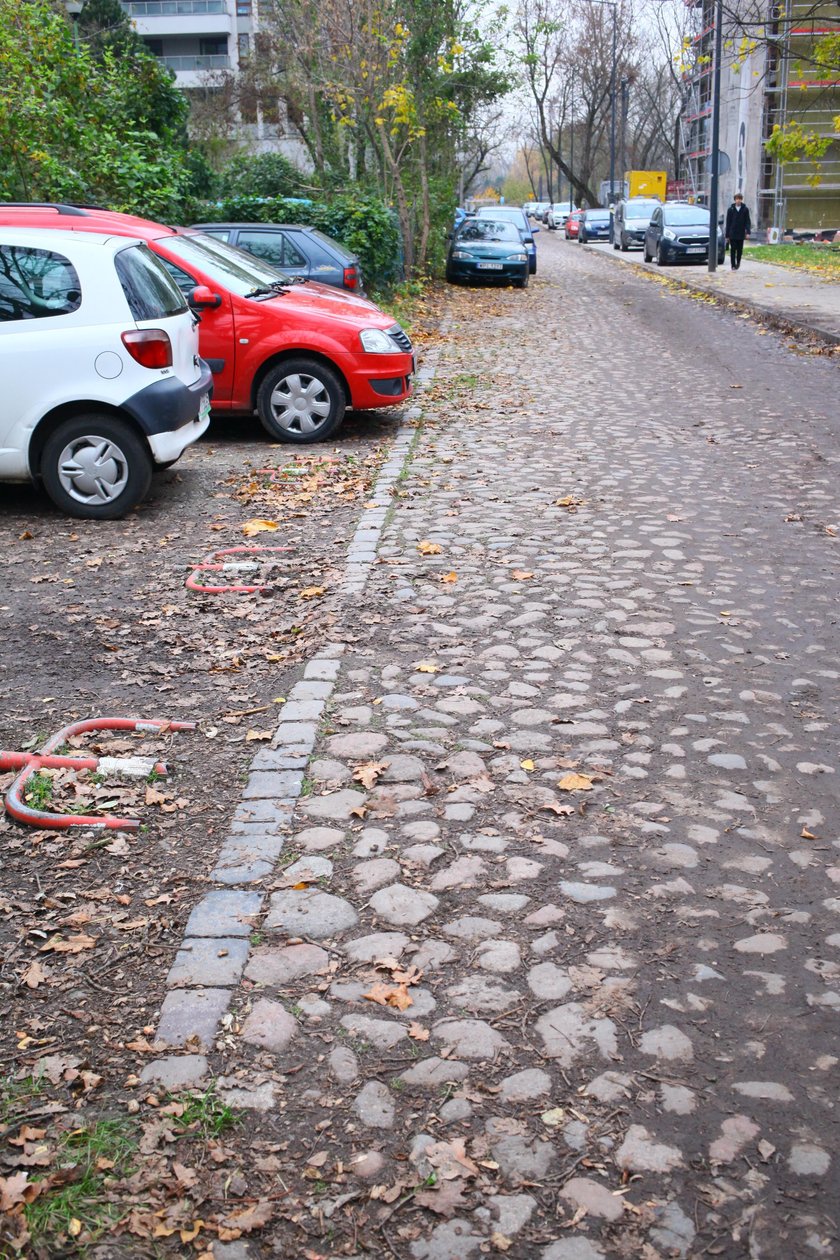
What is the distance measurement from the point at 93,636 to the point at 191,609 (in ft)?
2.00

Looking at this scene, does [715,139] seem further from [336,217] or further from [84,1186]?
[84,1186]

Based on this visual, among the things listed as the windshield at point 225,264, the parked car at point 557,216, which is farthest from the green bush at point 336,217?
the parked car at point 557,216

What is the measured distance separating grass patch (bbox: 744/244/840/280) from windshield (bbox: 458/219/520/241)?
7.46 meters

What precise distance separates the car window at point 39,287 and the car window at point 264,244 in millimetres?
6280

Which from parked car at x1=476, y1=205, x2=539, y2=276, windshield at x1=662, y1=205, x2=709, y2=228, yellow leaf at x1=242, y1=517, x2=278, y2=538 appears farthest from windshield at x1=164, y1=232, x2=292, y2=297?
windshield at x1=662, y1=205, x2=709, y2=228

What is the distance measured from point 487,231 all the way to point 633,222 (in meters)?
16.5

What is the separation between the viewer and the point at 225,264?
444 inches

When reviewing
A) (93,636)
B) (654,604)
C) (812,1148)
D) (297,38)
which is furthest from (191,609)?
(297,38)

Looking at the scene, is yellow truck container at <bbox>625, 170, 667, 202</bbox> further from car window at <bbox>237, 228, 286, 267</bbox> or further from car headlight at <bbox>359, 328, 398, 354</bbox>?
car headlight at <bbox>359, 328, 398, 354</bbox>

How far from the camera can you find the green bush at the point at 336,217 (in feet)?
68.4

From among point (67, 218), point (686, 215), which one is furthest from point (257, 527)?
point (686, 215)

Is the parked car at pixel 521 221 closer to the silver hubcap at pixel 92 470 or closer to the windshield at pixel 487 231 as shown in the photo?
the windshield at pixel 487 231

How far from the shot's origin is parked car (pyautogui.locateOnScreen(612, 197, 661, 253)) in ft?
148

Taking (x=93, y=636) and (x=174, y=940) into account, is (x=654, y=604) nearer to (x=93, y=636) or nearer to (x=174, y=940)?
(x=93, y=636)
